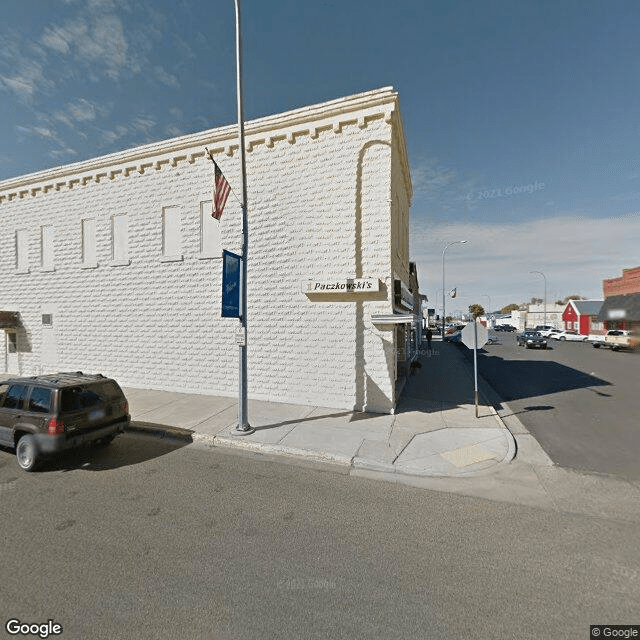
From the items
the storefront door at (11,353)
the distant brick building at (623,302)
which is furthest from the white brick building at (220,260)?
the distant brick building at (623,302)

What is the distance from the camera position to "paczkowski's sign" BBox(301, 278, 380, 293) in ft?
28.7

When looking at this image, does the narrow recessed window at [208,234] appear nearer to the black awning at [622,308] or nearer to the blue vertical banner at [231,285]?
the blue vertical banner at [231,285]

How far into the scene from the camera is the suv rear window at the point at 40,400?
18.4 ft

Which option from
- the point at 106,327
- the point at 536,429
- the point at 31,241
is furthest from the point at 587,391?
the point at 31,241

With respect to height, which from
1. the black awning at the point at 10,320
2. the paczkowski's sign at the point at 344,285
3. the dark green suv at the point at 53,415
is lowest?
the dark green suv at the point at 53,415

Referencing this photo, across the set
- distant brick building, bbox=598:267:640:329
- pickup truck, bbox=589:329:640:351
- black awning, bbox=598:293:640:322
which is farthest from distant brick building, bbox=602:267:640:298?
pickup truck, bbox=589:329:640:351

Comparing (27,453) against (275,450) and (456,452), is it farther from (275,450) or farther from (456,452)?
(456,452)

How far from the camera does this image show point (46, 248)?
13.4 m

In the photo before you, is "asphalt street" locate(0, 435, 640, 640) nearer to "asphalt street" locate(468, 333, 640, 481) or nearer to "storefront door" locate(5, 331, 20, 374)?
"asphalt street" locate(468, 333, 640, 481)

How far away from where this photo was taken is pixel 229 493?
4.98 metres

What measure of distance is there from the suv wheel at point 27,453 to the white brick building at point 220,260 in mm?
5200

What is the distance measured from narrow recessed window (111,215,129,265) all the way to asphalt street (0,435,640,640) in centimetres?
850

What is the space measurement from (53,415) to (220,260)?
6281mm

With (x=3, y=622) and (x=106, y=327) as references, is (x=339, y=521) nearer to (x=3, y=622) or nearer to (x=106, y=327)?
(x=3, y=622)
